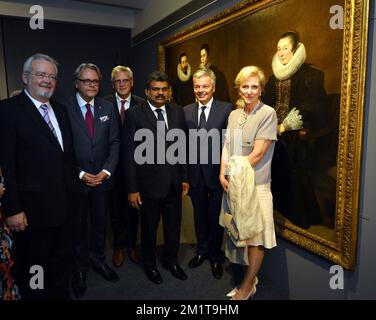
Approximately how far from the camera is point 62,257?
2.22 m

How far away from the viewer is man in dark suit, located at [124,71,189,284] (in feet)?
7.79

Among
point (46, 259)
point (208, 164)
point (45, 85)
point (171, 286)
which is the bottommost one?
point (171, 286)

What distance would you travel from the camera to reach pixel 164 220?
2635 mm

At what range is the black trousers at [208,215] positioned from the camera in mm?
2637

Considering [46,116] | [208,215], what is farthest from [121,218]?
[46,116]

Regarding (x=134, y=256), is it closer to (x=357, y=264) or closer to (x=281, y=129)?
(x=281, y=129)

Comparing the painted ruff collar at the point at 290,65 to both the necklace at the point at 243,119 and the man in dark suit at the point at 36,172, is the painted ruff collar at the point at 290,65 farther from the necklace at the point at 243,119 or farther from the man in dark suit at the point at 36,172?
the man in dark suit at the point at 36,172

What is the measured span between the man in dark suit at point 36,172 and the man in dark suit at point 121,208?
2.65ft

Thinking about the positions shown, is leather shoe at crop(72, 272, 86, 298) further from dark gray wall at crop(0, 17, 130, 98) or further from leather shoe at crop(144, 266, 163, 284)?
dark gray wall at crop(0, 17, 130, 98)

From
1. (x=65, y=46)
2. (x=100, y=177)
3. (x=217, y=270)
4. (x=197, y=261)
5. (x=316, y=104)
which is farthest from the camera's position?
(x=65, y=46)

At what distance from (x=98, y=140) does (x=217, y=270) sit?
5.00ft

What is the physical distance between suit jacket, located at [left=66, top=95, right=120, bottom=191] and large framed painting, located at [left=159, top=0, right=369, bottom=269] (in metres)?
1.30

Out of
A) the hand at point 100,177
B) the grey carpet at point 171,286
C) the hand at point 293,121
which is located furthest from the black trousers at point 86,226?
the hand at point 293,121
